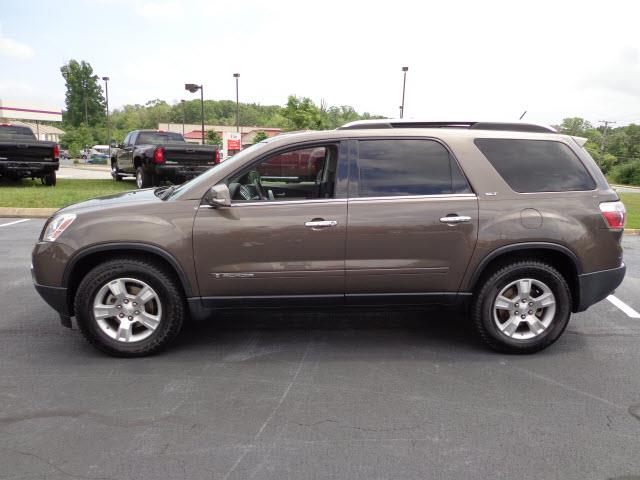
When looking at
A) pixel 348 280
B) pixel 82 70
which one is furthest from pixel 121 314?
pixel 82 70

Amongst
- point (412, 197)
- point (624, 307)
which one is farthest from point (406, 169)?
point (624, 307)

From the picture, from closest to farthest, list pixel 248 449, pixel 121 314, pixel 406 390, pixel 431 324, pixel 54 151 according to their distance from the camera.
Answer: pixel 248 449
pixel 406 390
pixel 121 314
pixel 431 324
pixel 54 151

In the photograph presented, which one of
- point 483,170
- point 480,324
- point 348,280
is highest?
point 483,170

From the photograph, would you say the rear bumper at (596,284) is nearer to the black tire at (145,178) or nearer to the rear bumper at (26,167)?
the black tire at (145,178)

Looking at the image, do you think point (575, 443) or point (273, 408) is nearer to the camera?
point (575, 443)

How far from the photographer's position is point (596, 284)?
419 centimetres

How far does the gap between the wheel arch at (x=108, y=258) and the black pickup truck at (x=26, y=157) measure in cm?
1249

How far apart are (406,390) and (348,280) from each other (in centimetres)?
93

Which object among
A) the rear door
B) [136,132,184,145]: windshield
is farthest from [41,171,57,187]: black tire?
the rear door

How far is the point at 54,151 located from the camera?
1509 cm

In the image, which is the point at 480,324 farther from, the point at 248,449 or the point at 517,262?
the point at 248,449

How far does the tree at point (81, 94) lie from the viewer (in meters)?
97.2

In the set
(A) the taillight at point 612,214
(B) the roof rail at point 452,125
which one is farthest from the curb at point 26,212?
(A) the taillight at point 612,214


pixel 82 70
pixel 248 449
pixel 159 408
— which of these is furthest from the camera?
pixel 82 70
